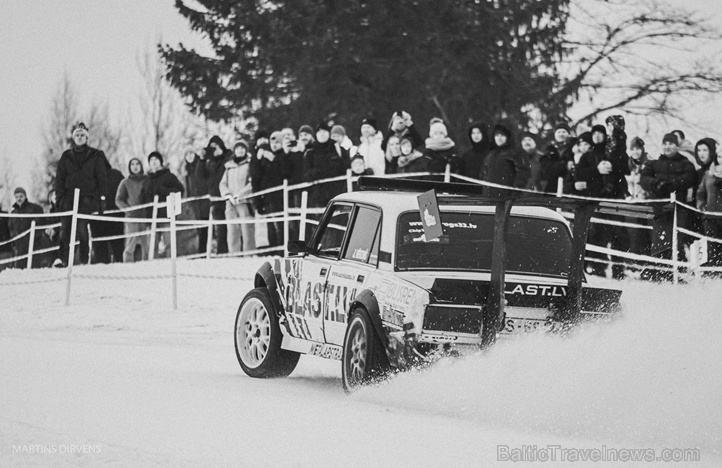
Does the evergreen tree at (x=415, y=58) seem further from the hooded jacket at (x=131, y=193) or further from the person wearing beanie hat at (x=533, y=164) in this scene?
the person wearing beanie hat at (x=533, y=164)

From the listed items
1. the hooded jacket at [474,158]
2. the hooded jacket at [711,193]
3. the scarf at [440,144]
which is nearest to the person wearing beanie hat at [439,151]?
the scarf at [440,144]

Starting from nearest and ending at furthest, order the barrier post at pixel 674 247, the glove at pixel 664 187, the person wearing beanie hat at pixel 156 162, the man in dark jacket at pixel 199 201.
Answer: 1. the barrier post at pixel 674 247
2. the glove at pixel 664 187
3. the man in dark jacket at pixel 199 201
4. the person wearing beanie hat at pixel 156 162

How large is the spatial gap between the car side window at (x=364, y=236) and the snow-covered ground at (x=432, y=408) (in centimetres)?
→ 114

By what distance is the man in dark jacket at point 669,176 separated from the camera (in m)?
17.1

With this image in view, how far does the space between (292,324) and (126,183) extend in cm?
1424

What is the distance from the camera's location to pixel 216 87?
114ft

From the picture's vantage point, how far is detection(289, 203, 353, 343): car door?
459 inches

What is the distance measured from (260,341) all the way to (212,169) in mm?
11934

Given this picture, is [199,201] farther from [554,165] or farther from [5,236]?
[554,165]

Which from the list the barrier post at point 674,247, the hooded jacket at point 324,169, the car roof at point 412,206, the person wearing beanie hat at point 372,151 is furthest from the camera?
the hooded jacket at point 324,169

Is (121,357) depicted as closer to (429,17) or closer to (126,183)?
(126,183)

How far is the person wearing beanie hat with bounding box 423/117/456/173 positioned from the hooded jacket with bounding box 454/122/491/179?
0.40ft

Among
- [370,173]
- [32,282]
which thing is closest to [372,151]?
[370,173]

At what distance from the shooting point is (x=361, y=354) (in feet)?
34.1
